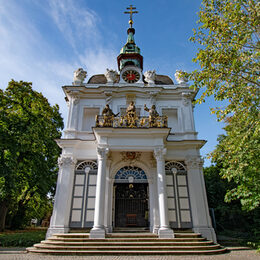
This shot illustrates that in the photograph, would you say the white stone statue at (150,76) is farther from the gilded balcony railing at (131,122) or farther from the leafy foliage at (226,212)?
the leafy foliage at (226,212)

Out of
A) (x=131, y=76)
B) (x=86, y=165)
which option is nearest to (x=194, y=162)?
(x=86, y=165)

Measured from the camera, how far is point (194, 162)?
1210cm

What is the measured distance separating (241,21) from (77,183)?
10941 millimetres

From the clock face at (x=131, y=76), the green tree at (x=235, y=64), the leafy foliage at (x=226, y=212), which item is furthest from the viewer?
the leafy foliage at (x=226, y=212)

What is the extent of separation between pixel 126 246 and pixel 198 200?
16.4 ft

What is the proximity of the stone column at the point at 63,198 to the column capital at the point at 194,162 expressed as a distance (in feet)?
21.9

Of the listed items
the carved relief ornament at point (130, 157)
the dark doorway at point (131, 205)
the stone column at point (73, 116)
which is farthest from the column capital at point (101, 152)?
the stone column at point (73, 116)

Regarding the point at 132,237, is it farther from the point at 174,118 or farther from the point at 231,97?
the point at 174,118

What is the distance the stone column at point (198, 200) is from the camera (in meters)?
10.8

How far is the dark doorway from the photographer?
39.4 ft

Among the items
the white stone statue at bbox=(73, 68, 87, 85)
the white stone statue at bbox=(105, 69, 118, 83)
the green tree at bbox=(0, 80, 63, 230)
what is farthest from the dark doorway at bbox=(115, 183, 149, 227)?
the white stone statue at bbox=(73, 68, 87, 85)

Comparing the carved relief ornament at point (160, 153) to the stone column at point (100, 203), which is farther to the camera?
the carved relief ornament at point (160, 153)

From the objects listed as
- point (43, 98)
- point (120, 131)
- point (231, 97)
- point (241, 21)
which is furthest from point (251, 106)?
point (43, 98)

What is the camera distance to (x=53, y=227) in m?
10.6
